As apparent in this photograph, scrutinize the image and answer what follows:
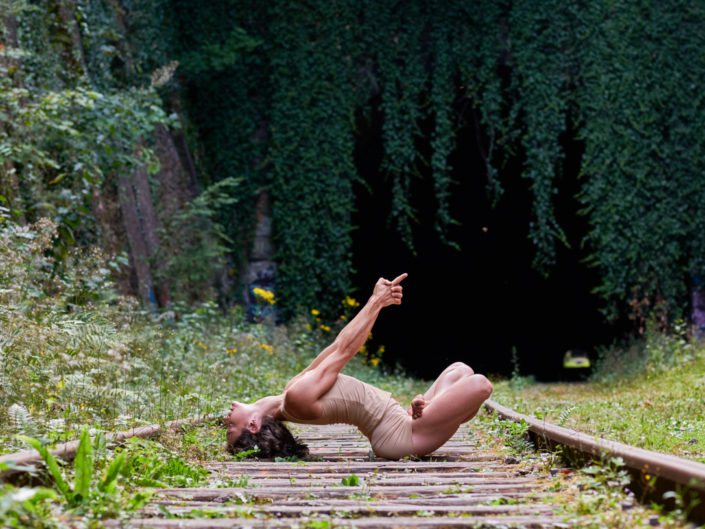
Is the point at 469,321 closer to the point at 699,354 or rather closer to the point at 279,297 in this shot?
the point at 279,297

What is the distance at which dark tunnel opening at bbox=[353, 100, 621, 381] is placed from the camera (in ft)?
46.6

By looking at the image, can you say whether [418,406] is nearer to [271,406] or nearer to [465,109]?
[271,406]

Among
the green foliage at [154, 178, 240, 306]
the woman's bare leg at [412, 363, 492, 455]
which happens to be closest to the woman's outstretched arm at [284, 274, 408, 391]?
the woman's bare leg at [412, 363, 492, 455]

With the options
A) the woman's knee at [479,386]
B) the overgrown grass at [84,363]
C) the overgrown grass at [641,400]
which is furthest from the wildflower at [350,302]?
the woman's knee at [479,386]

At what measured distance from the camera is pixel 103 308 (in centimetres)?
622

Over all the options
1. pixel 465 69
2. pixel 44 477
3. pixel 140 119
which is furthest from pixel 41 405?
pixel 465 69

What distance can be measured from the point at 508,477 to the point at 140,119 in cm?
620

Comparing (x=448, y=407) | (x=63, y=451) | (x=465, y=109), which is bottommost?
(x=448, y=407)

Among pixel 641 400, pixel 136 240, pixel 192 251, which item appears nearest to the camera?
pixel 641 400

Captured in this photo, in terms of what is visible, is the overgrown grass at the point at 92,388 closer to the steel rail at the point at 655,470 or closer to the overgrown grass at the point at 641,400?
the steel rail at the point at 655,470

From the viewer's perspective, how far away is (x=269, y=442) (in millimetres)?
4391

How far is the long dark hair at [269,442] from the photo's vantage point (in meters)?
4.39

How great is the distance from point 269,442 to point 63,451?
165cm

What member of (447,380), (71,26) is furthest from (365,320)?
(71,26)
